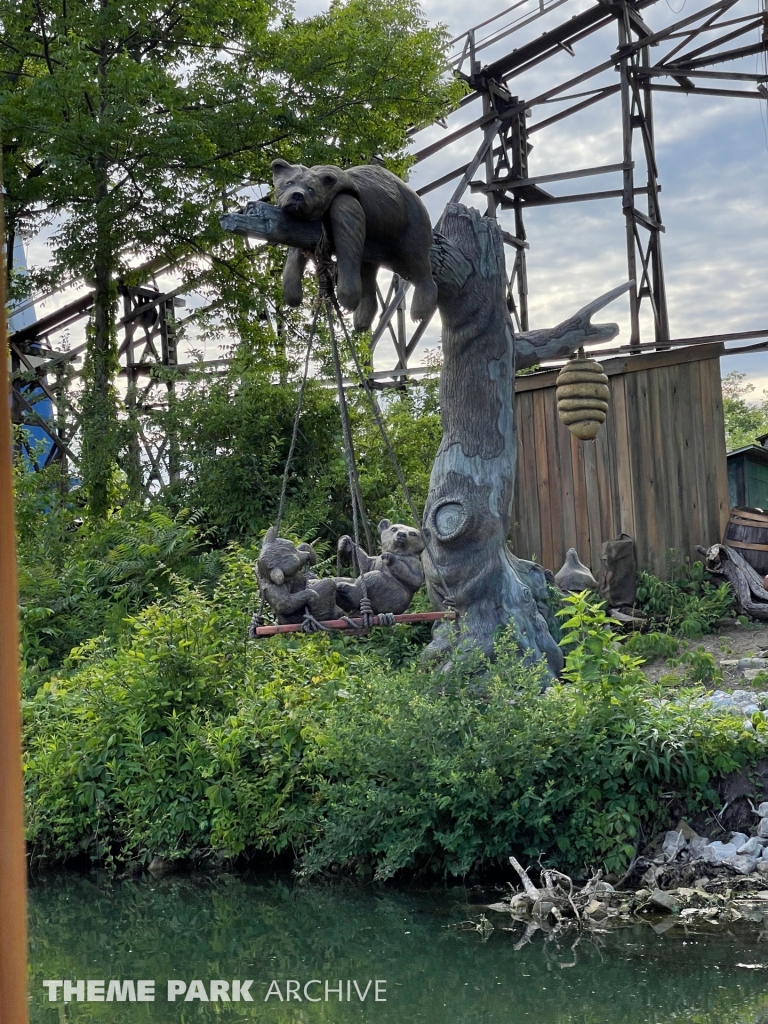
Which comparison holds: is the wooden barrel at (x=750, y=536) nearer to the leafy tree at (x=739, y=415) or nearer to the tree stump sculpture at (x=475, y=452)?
the tree stump sculpture at (x=475, y=452)

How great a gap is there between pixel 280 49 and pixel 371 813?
400 inches

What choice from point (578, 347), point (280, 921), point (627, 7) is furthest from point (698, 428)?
point (280, 921)

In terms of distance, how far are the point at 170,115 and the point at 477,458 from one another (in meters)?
6.93

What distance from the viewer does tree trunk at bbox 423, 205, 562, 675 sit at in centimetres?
652

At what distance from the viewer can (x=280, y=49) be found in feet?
40.7

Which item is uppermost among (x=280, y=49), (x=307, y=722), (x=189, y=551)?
(x=280, y=49)

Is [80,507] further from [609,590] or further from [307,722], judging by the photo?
[307,722]

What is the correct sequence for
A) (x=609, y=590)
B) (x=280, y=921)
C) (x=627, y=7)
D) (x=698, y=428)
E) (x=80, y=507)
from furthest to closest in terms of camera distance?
(x=627, y=7), (x=80, y=507), (x=698, y=428), (x=609, y=590), (x=280, y=921)

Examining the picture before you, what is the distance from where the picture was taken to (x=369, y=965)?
390 centimetres

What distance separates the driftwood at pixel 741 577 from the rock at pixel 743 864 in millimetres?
5371

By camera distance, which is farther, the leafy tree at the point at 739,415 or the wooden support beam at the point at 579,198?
the leafy tree at the point at 739,415

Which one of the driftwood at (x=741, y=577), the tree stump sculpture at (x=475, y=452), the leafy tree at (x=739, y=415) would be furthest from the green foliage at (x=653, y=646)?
the leafy tree at (x=739, y=415)

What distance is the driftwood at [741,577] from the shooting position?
379 inches

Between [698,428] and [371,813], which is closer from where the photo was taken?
[371,813]
